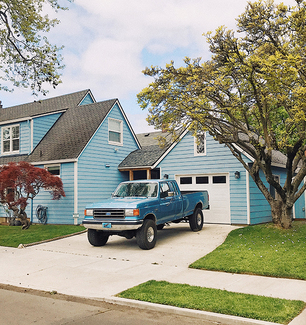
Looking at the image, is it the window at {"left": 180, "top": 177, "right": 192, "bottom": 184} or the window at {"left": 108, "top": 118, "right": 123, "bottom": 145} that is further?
the window at {"left": 108, "top": 118, "right": 123, "bottom": 145}

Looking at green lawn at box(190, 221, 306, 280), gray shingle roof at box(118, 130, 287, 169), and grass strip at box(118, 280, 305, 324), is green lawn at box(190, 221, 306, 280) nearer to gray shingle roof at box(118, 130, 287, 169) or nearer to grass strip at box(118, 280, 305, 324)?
grass strip at box(118, 280, 305, 324)

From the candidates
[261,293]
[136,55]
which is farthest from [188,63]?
[261,293]

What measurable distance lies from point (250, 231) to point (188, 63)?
6.17 m

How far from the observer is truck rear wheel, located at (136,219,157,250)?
11188mm

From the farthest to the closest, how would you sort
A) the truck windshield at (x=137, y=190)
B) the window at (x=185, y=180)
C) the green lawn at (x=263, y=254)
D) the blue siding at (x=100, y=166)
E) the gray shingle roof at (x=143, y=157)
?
the gray shingle roof at (x=143, y=157)
the blue siding at (x=100, y=166)
the window at (x=185, y=180)
the truck windshield at (x=137, y=190)
the green lawn at (x=263, y=254)

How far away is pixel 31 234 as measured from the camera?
577 inches

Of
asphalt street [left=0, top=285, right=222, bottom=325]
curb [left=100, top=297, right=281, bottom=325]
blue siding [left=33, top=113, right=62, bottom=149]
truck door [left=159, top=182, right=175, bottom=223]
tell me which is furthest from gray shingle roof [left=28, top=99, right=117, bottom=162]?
curb [left=100, top=297, right=281, bottom=325]

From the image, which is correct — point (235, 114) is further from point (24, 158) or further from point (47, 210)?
point (24, 158)

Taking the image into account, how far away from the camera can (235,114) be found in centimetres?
1395

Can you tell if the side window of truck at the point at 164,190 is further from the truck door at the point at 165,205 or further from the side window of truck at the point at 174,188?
the side window of truck at the point at 174,188

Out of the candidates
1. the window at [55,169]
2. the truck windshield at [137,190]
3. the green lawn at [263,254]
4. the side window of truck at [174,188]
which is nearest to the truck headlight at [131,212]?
the truck windshield at [137,190]

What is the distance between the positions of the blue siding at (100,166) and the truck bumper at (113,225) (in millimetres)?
6726

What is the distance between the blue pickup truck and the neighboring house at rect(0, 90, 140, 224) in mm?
5781

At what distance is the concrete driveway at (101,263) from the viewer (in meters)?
7.81
